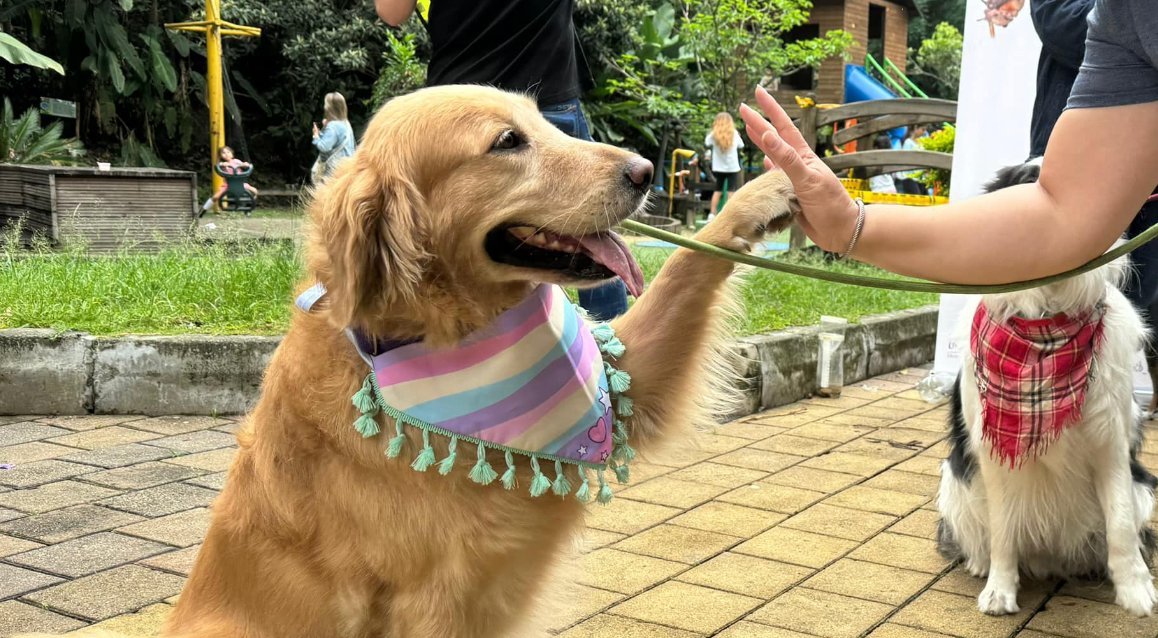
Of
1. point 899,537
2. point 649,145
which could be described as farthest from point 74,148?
point 899,537

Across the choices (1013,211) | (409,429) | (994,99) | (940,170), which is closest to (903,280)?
(1013,211)

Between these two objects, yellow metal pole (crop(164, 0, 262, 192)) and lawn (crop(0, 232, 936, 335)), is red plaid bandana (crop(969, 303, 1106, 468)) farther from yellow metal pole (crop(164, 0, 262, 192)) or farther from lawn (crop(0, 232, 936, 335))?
yellow metal pole (crop(164, 0, 262, 192))

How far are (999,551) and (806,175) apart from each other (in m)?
1.86

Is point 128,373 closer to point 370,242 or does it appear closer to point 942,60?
point 370,242

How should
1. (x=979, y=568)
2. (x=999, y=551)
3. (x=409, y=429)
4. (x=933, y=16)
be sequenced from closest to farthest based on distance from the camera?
(x=409, y=429) → (x=999, y=551) → (x=979, y=568) → (x=933, y=16)

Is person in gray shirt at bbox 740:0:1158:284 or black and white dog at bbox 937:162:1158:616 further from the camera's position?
black and white dog at bbox 937:162:1158:616

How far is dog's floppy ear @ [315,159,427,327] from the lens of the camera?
6.59ft

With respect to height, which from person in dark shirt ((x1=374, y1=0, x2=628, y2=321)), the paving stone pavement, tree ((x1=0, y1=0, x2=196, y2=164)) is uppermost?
tree ((x1=0, y1=0, x2=196, y2=164))

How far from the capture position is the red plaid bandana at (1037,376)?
3016mm

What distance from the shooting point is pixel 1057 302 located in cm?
303

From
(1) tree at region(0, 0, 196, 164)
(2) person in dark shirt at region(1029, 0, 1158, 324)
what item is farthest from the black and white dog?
(1) tree at region(0, 0, 196, 164)

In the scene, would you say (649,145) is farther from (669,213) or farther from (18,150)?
(18,150)

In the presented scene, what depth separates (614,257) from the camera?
2.20 meters

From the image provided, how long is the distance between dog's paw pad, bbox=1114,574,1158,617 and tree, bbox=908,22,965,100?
129ft
